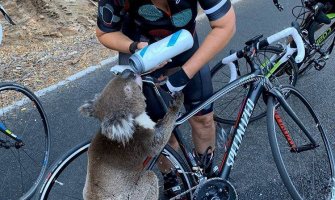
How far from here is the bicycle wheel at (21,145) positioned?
3863mm

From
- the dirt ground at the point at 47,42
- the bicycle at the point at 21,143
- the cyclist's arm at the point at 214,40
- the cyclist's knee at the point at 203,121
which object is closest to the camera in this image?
the cyclist's arm at the point at 214,40

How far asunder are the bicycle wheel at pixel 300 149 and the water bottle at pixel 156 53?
904mm

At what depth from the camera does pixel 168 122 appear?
2562 millimetres

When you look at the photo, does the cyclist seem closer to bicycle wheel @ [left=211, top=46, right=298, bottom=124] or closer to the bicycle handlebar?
the bicycle handlebar

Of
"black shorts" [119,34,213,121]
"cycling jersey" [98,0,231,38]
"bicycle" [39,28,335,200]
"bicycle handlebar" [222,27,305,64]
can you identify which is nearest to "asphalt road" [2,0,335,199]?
"bicycle" [39,28,335,200]

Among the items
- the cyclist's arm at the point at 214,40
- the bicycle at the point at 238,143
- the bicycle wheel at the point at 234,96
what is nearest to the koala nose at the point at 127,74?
the bicycle at the point at 238,143

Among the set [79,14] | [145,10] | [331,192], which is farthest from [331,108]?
[79,14]

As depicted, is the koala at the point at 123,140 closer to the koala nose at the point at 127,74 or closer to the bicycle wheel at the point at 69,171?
the koala nose at the point at 127,74

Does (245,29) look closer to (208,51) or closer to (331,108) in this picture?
(331,108)

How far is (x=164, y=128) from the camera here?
255cm

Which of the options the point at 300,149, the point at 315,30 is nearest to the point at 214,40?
the point at 300,149

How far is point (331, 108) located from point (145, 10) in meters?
2.92

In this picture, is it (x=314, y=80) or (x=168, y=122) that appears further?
(x=314, y=80)

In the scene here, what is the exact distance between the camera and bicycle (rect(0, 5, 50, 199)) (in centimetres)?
384
